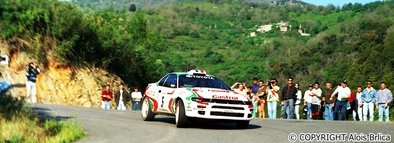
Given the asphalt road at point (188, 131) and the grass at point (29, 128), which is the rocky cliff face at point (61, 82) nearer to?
the asphalt road at point (188, 131)

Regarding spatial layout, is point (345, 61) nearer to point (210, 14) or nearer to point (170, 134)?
point (170, 134)

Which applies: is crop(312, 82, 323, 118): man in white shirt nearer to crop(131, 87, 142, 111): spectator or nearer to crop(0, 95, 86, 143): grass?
crop(131, 87, 142, 111): spectator

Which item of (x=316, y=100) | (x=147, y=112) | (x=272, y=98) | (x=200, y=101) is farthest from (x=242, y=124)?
(x=316, y=100)

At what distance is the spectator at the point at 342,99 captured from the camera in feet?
76.4

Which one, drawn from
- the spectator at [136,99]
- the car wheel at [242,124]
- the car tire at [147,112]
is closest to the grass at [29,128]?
the car tire at [147,112]

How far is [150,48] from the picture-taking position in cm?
5166

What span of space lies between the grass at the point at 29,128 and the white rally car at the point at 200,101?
2623 millimetres

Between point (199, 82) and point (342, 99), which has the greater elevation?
point (199, 82)

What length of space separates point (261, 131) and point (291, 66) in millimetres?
74112

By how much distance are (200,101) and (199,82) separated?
177 cm

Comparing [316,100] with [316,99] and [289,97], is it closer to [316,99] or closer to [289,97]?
[316,99]

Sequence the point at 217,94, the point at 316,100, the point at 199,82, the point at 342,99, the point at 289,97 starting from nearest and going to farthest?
the point at 217,94
the point at 199,82
the point at 342,99
the point at 289,97
the point at 316,100

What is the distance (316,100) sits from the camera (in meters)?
24.4

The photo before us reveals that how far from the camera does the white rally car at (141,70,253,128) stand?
1566 cm
